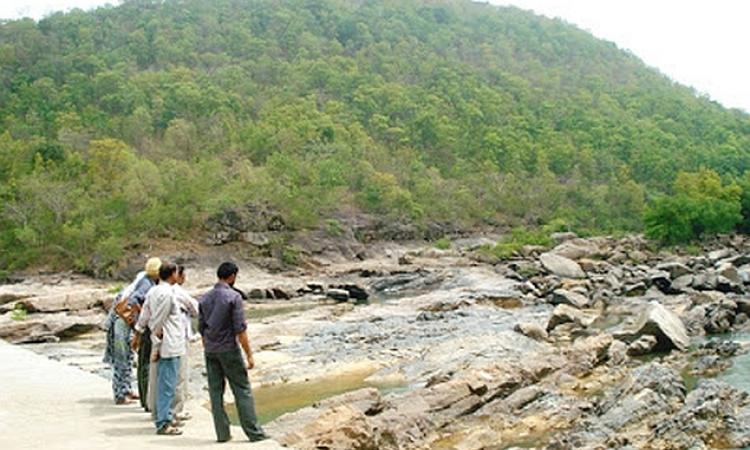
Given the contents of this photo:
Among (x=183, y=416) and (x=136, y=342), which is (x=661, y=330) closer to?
(x=183, y=416)

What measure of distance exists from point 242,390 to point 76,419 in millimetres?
3194

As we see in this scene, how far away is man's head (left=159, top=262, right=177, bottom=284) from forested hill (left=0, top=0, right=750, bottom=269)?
45.4 meters

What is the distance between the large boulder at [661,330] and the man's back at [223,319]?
15071mm

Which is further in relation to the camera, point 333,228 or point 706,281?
point 333,228

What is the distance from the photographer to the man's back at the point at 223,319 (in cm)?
927

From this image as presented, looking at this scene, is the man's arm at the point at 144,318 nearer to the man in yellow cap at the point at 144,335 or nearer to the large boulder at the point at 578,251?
the man in yellow cap at the point at 144,335

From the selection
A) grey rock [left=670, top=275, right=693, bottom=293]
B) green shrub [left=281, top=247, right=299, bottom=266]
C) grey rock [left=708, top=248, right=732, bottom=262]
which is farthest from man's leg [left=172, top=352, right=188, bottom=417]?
green shrub [left=281, top=247, right=299, bottom=266]

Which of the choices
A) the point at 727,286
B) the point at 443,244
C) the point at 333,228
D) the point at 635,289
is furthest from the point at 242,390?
the point at 443,244

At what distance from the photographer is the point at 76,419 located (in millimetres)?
11141

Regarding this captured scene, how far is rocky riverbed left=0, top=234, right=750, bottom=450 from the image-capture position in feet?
43.3

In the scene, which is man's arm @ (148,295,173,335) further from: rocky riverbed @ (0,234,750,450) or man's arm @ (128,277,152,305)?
rocky riverbed @ (0,234,750,450)

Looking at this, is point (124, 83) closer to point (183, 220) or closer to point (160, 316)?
point (183, 220)

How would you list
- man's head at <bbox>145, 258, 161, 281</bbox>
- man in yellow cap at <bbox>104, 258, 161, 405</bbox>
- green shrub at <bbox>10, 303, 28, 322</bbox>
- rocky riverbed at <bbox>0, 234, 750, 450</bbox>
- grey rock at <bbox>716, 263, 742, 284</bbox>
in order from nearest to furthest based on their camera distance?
man's head at <bbox>145, 258, 161, 281</bbox>
man in yellow cap at <bbox>104, 258, 161, 405</bbox>
rocky riverbed at <bbox>0, 234, 750, 450</bbox>
green shrub at <bbox>10, 303, 28, 322</bbox>
grey rock at <bbox>716, 263, 742, 284</bbox>

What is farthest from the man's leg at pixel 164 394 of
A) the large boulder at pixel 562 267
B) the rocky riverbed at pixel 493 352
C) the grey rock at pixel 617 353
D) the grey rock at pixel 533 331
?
the large boulder at pixel 562 267
